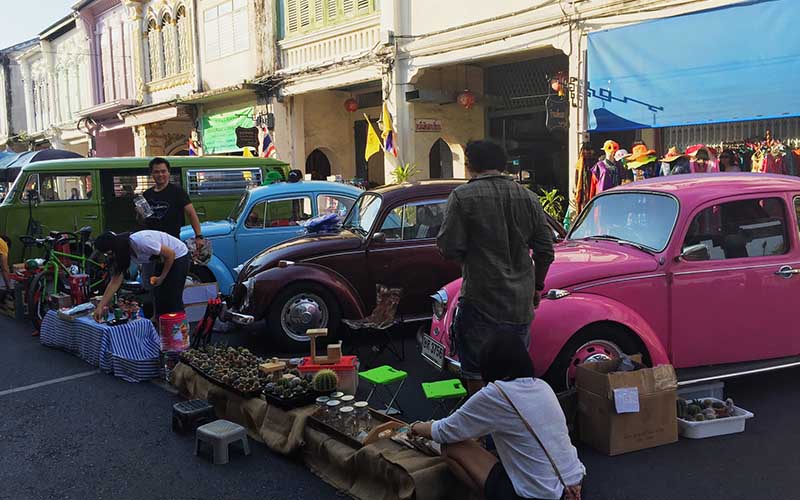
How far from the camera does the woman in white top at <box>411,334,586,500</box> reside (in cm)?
293

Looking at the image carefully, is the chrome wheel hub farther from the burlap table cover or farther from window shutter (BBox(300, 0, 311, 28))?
window shutter (BBox(300, 0, 311, 28))

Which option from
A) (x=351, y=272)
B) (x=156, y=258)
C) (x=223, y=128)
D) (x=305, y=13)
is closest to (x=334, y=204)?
(x=351, y=272)

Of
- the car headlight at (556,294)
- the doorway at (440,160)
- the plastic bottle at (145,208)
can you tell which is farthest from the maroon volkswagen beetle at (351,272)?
the doorway at (440,160)

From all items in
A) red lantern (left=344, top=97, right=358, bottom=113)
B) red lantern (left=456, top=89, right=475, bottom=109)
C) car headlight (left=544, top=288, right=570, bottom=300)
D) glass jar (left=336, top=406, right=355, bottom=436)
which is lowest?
glass jar (left=336, top=406, right=355, bottom=436)

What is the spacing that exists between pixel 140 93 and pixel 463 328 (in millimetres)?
22990

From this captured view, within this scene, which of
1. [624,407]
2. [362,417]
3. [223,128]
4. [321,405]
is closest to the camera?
[624,407]

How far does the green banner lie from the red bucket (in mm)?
13565

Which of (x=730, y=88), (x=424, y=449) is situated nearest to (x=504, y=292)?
(x=424, y=449)

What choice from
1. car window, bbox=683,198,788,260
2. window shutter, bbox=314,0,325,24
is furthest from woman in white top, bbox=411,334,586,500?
window shutter, bbox=314,0,325,24

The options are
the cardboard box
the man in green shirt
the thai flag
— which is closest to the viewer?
the man in green shirt

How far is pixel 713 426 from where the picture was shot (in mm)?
4445

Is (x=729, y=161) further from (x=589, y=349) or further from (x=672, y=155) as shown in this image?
(x=589, y=349)

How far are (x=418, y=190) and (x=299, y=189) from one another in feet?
8.41

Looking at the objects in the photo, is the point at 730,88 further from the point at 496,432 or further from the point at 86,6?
the point at 86,6
